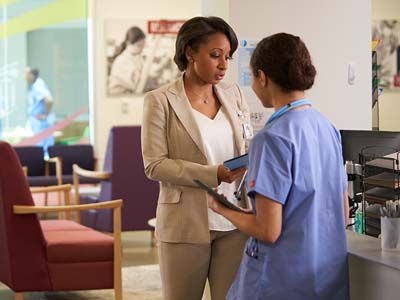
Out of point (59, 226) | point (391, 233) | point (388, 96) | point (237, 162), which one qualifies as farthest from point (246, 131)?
point (388, 96)

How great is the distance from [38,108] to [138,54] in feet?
5.01

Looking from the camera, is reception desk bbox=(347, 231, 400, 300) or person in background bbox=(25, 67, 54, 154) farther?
person in background bbox=(25, 67, 54, 154)

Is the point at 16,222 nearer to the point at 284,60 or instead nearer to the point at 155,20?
the point at 284,60

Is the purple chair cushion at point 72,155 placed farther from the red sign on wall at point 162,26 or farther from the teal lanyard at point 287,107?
the teal lanyard at point 287,107

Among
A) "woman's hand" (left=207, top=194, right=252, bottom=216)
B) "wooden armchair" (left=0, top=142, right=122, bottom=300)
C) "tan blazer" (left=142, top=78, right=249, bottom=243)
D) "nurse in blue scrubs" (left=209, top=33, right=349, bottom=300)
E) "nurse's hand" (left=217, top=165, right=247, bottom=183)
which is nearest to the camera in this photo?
"nurse in blue scrubs" (left=209, top=33, right=349, bottom=300)

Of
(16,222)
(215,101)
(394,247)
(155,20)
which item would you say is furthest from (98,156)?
(394,247)

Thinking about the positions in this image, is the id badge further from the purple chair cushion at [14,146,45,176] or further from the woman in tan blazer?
the purple chair cushion at [14,146,45,176]

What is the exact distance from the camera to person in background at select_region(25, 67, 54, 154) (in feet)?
37.4

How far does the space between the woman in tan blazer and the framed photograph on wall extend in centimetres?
780

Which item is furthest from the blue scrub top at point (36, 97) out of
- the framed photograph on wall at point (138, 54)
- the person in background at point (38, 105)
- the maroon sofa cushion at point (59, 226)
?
the maroon sofa cushion at point (59, 226)

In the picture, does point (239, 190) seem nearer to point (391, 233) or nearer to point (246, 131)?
point (246, 131)

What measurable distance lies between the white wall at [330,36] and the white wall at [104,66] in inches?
245

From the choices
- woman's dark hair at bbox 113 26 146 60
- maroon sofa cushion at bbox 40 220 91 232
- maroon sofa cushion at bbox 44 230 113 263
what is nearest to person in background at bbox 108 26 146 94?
woman's dark hair at bbox 113 26 146 60

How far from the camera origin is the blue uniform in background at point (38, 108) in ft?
37.4
